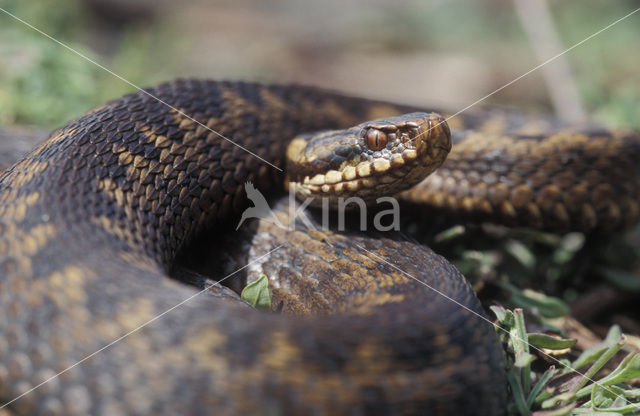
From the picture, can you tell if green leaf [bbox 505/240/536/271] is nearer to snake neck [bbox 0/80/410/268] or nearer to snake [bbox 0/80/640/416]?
snake [bbox 0/80/640/416]

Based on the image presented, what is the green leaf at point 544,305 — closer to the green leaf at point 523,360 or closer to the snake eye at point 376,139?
the green leaf at point 523,360

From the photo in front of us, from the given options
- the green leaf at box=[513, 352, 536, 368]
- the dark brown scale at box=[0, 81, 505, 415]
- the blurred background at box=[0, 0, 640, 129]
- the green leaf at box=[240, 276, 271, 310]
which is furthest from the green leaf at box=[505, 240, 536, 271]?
the blurred background at box=[0, 0, 640, 129]

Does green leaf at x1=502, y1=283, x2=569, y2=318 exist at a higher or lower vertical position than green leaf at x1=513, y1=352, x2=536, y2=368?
lower

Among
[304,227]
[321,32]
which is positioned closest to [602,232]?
[304,227]

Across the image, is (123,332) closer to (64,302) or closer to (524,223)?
(64,302)

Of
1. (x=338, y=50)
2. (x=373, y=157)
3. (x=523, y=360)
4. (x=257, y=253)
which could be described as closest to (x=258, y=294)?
(x=257, y=253)

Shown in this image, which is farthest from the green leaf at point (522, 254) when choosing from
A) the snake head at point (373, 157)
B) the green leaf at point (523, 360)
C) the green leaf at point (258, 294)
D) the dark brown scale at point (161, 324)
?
the green leaf at point (258, 294)
